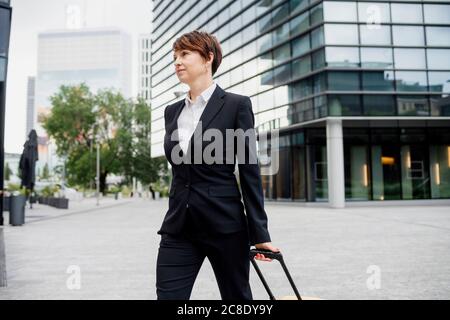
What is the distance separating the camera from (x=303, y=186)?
84.8ft

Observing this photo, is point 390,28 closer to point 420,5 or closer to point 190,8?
point 420,5

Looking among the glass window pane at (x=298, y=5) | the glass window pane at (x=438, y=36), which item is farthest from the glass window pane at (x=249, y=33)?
the glass window pane at (x=438, y=36)

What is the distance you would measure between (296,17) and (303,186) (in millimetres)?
11044

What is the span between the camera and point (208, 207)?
2.16 meters

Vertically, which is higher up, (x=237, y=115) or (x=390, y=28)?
(x=390, y=28)

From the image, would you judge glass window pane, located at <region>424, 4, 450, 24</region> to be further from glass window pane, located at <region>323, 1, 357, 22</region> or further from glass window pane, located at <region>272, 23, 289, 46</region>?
glass window pane, located at <region>272, 23, 289, 46</region>

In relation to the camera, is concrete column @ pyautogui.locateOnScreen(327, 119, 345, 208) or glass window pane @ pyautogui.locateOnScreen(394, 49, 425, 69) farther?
glass window pane @ pyautogui.locateOnScreen(394, 49, 425, 69)

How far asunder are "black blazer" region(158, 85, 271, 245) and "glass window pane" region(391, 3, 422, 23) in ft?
84.2

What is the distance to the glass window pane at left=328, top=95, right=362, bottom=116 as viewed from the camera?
2348cm

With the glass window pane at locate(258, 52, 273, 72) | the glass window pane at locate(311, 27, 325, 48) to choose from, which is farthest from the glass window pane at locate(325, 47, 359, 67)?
the glass window pane at locate(258, 52, 273, 72)

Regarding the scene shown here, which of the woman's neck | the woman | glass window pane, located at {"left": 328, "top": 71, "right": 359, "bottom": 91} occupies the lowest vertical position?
the woman

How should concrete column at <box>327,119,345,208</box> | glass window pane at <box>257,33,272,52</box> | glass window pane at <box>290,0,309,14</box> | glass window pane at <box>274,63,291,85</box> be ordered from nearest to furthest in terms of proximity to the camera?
concrete column at <box>327,119,345,208</box> < glass window pane at <box>290,0,309,14</box> < glass window pane at <box>274,63,291,85</box> < glass window pane at <box>257,33,272,52</box>
